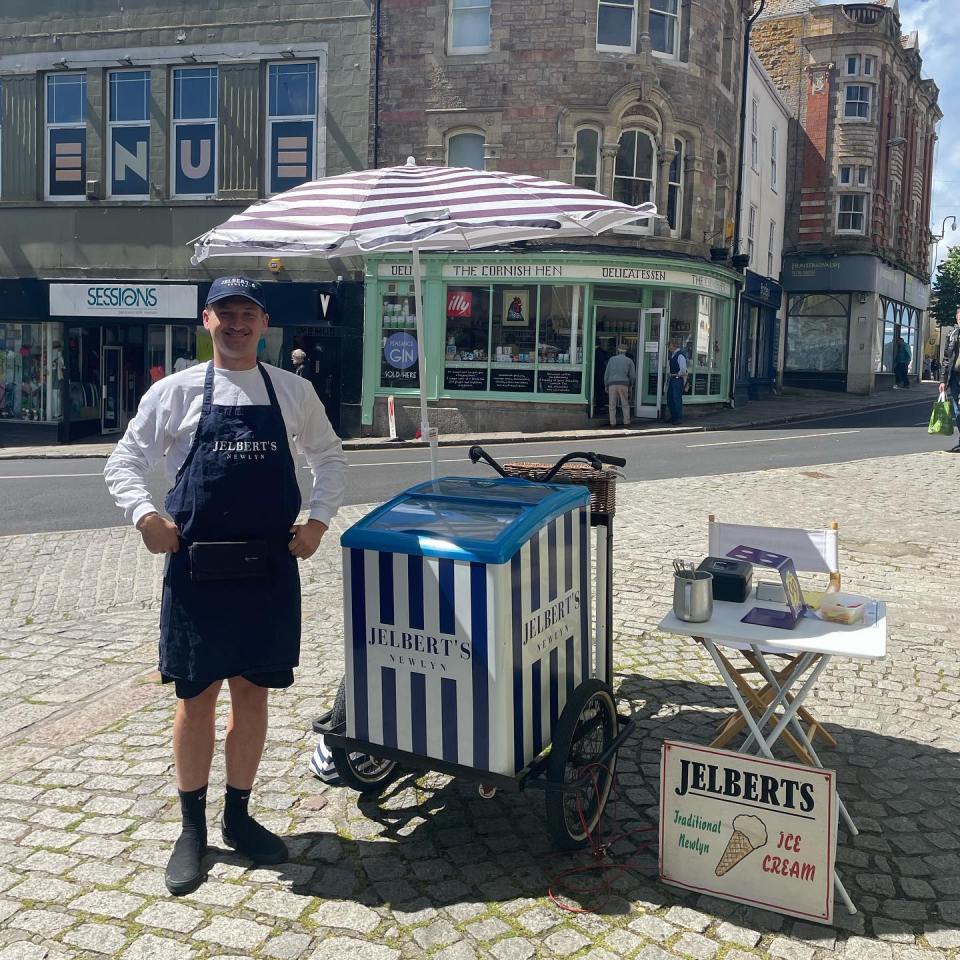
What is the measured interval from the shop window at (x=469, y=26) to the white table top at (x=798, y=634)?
2155 centimetres

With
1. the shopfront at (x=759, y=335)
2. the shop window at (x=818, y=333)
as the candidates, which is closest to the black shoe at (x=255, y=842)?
the shopfront at (x=759, y=335)

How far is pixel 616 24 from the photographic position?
23078 mm

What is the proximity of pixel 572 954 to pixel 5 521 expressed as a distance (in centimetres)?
928

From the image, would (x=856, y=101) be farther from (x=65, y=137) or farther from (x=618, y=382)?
(x=65, y=137)

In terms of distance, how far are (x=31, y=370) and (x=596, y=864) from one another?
75.7ft

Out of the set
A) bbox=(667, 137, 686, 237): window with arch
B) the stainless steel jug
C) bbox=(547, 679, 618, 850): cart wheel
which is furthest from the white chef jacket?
bbox=(667, 137, 686, 237): window with arch

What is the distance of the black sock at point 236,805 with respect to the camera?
362cm

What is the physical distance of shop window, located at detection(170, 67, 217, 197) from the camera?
23.0 meters

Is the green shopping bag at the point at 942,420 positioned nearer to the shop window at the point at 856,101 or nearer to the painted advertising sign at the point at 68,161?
the painted advertising sign at the point at 68,161

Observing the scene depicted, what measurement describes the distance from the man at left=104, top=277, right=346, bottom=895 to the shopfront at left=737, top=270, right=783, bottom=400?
26.8 m

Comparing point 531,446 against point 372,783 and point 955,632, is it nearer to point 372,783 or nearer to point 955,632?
point 955,632

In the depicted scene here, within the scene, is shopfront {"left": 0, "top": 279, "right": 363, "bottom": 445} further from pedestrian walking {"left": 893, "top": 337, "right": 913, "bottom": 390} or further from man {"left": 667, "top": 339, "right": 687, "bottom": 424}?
pedestrian walking {"left": 893, "top": 337, "right": 913, "bottom": 390}

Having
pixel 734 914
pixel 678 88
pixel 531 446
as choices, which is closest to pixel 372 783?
pixel 734 914

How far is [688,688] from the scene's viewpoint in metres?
5.38
